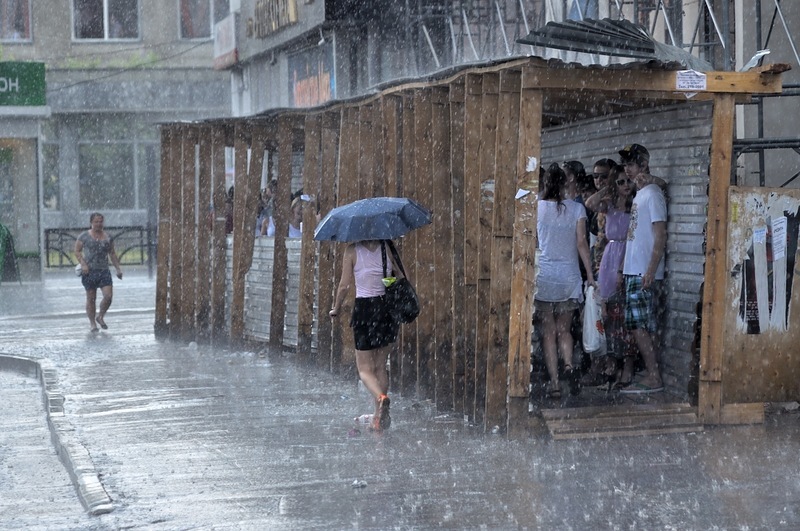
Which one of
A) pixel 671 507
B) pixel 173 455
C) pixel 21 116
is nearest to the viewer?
pixel 671 507

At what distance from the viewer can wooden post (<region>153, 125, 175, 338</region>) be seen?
16766 millimetres

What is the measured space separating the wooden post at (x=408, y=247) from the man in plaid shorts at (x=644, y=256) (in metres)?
1.74

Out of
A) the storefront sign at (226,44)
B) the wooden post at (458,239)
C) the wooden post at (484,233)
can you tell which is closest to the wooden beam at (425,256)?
the wooden post at (458,239)

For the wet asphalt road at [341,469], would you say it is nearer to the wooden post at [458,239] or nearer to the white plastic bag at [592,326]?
the wooden post at [458,239]

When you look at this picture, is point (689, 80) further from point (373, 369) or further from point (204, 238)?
point (204, 238)

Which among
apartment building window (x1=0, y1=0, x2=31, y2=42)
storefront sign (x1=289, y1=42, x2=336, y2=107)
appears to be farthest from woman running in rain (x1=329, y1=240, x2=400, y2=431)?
apartment building window (x1=0, y1=0, x2=31, y2=42)

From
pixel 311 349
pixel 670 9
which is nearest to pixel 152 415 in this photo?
pixel 311 349

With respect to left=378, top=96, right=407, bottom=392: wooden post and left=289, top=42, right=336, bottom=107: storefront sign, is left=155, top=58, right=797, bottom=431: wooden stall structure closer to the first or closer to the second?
left=378, top=96, right=407, bottom=392: wooden post

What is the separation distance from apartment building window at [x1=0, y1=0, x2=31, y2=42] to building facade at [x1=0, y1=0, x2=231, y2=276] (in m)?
0.03

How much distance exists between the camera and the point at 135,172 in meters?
→ 41.2

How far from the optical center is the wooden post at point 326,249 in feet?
43.4

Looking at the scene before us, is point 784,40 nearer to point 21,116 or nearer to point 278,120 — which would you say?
point 278,120

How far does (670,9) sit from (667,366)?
16.6 feet

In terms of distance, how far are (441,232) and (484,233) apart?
1136 millimetres
